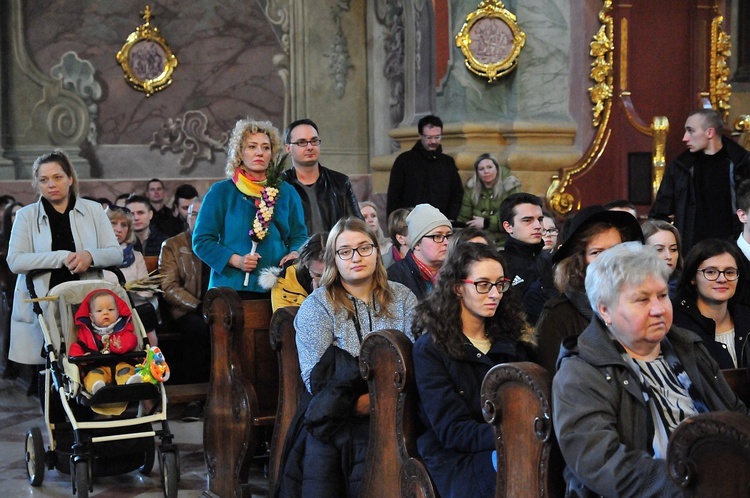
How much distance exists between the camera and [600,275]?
3045 mm

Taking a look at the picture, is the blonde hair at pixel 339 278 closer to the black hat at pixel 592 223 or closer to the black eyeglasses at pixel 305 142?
the black hat at pixel 592 223

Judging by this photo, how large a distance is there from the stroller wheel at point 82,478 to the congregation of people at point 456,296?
83 cm

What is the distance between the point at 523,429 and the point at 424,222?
6.76 feet

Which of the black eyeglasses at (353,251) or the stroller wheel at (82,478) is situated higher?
the black eyeglasses at (353,251)

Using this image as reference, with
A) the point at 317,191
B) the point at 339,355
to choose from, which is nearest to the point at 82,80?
the point at 317,191

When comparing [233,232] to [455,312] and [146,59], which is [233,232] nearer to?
[455,312]

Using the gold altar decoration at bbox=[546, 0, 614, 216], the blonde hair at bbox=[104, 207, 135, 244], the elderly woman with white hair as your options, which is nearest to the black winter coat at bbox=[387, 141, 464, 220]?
the gold altar decoration at bbox=[546, 0, 614, 216]

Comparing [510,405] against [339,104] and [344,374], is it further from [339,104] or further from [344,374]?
[339,104]

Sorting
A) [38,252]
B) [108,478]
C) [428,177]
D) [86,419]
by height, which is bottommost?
[108,478]

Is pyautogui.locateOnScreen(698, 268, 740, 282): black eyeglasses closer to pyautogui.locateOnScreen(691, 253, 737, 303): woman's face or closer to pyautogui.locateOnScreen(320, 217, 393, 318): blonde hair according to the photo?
pyautogui.locateOnScreen(691, 253, 737, 303): woman's face

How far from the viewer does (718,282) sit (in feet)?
13.9

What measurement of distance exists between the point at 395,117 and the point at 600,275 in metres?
8.59

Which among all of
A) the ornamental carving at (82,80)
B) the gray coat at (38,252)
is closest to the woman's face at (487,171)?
the gray coat at (38,252)

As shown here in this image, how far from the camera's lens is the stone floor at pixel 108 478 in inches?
216
